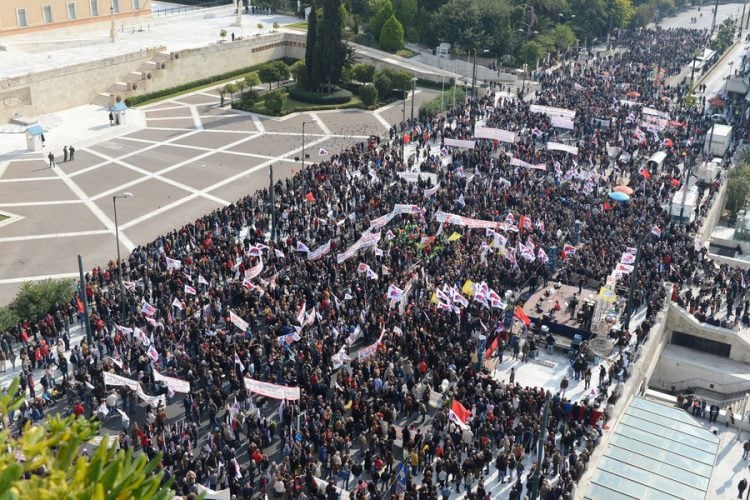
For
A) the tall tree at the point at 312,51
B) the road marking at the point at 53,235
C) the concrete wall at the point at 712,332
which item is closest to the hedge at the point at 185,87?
the tall tree at the point at 312,51

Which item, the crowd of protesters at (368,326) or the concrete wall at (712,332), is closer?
the crowd of protesters at (368,326)

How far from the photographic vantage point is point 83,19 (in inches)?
2923

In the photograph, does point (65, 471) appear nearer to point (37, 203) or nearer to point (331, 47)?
point (37, 203)

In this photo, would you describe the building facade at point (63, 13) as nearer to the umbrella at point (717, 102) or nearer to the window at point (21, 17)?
the window at point (21, 17)

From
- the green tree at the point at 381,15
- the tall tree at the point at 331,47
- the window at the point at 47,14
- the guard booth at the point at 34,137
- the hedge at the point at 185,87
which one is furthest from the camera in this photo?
the green tree at the point at 381,15

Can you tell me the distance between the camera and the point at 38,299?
3127 centimetres

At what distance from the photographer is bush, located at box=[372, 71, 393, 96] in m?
66.3

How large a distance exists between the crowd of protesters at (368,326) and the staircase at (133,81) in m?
24.9

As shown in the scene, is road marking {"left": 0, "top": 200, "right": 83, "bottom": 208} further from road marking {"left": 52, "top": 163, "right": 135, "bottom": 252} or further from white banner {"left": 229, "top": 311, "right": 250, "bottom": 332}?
white banner {"left": 229, "top": 311, "right": 250, "bottom": 332}

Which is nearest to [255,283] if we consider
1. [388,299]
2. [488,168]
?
[388,299]

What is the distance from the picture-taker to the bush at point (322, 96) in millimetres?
65375

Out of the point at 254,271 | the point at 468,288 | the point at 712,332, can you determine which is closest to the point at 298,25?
the point at 254,271

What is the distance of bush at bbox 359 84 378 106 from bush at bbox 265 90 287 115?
246 inches

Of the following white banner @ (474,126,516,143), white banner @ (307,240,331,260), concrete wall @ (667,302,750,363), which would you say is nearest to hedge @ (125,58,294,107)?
white banner @ (474,126,516,143)
